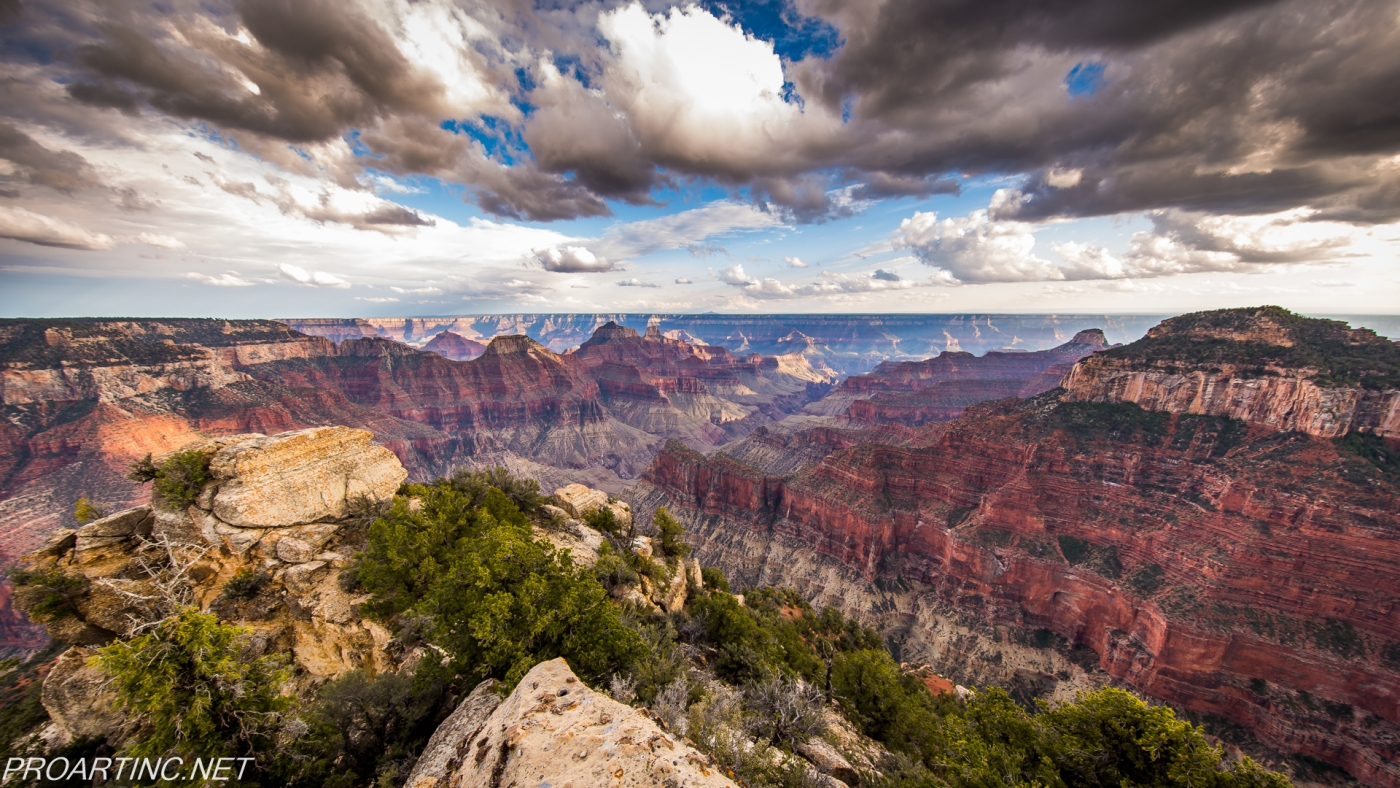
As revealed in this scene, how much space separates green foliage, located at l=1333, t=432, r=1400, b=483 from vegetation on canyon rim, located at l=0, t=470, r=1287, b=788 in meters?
65.1

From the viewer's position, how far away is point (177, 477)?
2091cm

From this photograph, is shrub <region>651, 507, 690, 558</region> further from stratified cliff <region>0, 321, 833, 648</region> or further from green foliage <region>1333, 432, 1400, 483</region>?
stratified cliff <region>0, 321, 833, 648</region>

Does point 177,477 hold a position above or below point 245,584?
above

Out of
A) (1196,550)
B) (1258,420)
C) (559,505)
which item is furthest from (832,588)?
(1258,420)

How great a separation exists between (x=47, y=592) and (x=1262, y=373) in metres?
109

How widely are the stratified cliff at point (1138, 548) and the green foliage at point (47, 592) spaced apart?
3084 inches

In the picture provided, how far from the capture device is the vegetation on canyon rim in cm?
966

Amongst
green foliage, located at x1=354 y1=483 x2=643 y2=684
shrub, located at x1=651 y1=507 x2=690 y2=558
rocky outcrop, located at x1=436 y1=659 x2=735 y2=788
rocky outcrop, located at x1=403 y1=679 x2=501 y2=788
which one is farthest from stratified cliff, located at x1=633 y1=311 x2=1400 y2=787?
rocky outcrop, located at x1=403 y1=679 x2=501 y2=788

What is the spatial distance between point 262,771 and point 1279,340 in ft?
352

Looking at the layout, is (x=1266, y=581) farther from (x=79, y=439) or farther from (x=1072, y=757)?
(x=79, y=439)

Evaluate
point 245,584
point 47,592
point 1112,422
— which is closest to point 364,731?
point 245,584

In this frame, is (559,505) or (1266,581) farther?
(1266,581)

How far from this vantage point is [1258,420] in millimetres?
55875

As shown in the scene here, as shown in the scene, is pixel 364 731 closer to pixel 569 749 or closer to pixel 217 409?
pixel 569 749
